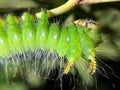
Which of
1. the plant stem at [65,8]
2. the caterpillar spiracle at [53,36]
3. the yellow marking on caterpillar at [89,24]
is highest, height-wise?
the plant stem at [65,8]

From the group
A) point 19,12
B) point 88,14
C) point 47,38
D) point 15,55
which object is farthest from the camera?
point 88,14

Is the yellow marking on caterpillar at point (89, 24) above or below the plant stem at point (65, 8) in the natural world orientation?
below

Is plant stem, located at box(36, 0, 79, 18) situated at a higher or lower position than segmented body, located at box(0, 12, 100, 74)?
higher

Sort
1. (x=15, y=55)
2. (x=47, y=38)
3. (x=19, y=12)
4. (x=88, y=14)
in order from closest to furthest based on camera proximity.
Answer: (x=47, y=38) < (x=15, y=55) < (x=19, y=12) < (x=88, y=14)

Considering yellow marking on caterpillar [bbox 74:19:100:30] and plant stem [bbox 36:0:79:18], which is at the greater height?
plant stem [bbox 36:0:79:18]

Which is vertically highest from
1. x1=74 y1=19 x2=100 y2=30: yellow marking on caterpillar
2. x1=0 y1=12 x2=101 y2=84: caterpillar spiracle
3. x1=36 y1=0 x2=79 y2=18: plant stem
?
x1=36 y1=0 x2=79 y2=18: plant stem

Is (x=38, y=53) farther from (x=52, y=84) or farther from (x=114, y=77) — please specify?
(x=114, y=77)

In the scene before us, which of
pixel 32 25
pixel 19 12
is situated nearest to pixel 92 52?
pixel 32 25

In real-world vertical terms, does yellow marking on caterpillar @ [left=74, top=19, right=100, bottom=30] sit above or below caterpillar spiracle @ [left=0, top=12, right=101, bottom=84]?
above
